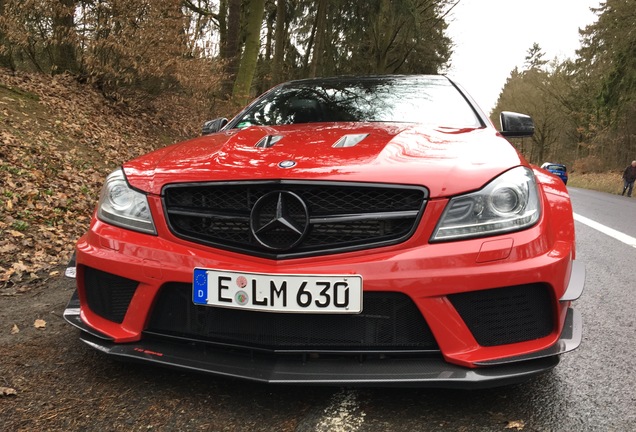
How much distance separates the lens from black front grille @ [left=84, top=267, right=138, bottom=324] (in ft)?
6.97

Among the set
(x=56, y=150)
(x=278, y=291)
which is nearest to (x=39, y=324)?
(x=278, y=291)

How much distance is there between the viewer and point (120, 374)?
226 cm

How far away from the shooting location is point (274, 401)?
2.05 metres

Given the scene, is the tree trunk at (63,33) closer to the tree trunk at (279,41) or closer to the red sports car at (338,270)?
the tree trunk at (279,41)

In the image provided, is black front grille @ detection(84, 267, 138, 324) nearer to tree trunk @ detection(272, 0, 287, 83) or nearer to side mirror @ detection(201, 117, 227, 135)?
side mirror @ detection(201, 117, 227, 135)

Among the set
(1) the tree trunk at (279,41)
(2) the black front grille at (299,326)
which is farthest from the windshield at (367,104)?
(1) the tree trunk at (279,41)

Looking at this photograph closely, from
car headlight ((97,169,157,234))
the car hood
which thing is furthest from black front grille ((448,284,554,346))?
car headlight ((97,169,157,234))

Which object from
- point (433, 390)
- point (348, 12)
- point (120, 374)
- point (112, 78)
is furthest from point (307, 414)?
point (348, 12)

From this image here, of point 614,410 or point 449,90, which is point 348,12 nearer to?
point 449,90

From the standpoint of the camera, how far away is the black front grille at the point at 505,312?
1913 millimetres

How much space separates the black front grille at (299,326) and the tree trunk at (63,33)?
9048 mm

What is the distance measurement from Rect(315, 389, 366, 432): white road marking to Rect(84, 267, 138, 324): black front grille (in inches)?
33.0

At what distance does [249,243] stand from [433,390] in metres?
0.90

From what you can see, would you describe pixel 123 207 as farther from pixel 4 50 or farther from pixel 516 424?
pixel 4 50
